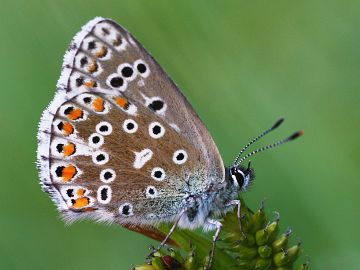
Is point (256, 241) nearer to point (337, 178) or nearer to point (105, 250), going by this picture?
point (337, 178)

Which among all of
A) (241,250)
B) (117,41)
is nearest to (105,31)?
(117,41)

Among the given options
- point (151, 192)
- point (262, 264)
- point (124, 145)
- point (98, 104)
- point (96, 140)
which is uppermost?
point (98, 104)

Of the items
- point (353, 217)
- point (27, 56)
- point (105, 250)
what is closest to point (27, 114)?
point (27, 56)

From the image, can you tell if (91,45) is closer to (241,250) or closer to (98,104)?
(98,104)

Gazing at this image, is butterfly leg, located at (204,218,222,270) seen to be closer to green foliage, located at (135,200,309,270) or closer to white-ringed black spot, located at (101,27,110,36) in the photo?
green foliage, located at (135,200,309,270)

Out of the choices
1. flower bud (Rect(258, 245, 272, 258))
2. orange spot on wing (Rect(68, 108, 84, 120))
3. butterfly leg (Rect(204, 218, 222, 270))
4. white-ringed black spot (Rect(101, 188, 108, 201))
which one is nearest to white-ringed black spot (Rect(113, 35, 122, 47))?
orange spot on wing (Rect(68, 108, 84, 120))

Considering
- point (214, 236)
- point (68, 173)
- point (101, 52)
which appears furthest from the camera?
point (68, 173)

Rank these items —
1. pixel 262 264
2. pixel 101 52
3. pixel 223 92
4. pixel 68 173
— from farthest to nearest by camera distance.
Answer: pixel 223 92
pixel 68 173
pixel 101 52
pixel 262 264
